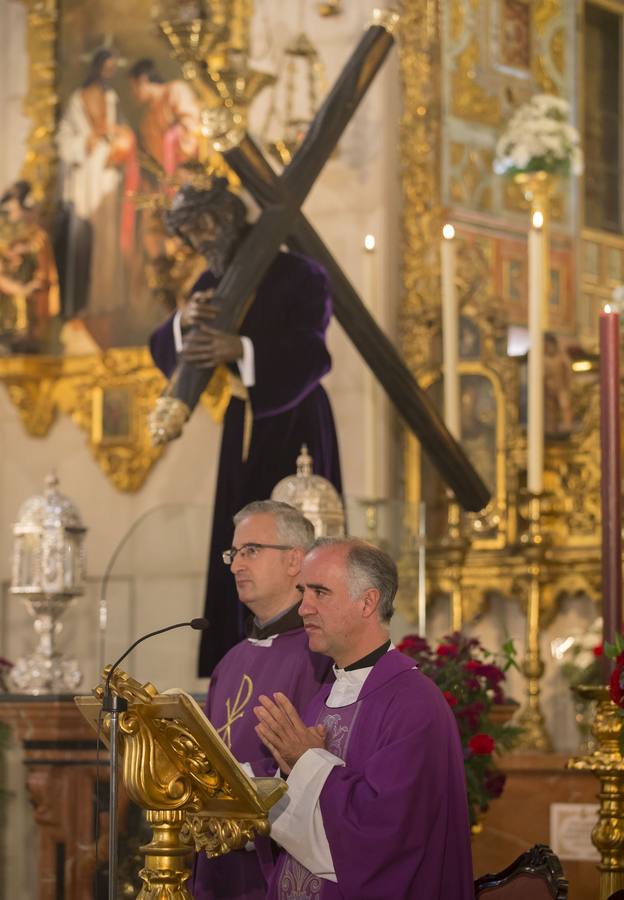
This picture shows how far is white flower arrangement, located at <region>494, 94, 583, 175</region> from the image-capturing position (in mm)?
8547

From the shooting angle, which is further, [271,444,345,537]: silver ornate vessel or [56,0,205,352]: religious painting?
[56,0,205,352]: religious painting

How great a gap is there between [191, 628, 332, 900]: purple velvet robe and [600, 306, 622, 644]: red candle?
81 cm

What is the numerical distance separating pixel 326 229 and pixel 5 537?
259 cm

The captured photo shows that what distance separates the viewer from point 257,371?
706 centimetres

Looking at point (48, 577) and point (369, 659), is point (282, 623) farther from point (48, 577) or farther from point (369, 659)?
point (48, 577)

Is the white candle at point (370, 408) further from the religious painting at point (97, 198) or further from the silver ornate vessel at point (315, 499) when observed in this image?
the religious painting at point (97, 198)

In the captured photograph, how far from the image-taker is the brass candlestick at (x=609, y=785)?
475cm

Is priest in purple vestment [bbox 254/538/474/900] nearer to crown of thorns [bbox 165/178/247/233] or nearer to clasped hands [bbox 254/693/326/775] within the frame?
clasped hands [bbox 254/693/326/775]

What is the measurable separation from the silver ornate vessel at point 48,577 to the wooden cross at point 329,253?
3.69 feet

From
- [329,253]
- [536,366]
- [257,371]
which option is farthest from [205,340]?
[536,366]

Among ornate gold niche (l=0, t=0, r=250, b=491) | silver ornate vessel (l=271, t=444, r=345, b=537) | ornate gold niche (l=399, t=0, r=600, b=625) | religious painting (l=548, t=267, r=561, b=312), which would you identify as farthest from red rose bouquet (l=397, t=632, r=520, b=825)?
religious painting (l=548, t=267, r=561, b=312)

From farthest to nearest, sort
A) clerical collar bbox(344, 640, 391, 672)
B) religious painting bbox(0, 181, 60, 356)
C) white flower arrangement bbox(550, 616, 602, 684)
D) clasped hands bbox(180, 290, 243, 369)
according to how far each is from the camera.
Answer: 1. religious painting bbox(0, 181, 60, 356)
2. white flower arrangement bbox(550, 616, 602, 684)
3. clasped hands bbox(180, 290, 243, 369)
4. clerical collar bbox(344, 640, 391, 672)

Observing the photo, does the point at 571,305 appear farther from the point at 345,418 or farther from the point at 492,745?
the point at 492,745

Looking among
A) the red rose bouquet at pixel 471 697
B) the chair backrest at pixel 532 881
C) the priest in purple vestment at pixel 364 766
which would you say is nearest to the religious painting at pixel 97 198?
the red rose bouquet at pixel 471 697
